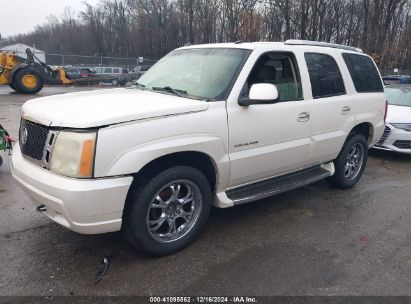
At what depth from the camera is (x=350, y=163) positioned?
5.64 metres

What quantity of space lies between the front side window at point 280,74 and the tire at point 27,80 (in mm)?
17954

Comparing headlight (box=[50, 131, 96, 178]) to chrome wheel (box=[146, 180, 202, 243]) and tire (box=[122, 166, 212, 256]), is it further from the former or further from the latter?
chrome wheel (box=[146, 180, 202, 243])

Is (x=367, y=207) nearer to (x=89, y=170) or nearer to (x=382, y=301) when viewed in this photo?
(x=382, y=301)

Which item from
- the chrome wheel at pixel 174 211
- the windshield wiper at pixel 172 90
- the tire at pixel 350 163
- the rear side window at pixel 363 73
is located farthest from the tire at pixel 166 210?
the rear side window at pixel 363 73

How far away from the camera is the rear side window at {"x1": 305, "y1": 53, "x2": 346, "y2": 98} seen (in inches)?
182

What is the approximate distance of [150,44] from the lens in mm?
61344

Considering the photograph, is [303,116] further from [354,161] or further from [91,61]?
[91,61]

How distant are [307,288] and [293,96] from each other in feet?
7.05

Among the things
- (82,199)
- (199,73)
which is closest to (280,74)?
(199,73)

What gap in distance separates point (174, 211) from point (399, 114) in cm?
620

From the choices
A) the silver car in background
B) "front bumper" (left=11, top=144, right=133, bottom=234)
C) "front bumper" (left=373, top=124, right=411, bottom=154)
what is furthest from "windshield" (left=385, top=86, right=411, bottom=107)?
"front bumper" (left=11, top=144, right=133, bottom=234)

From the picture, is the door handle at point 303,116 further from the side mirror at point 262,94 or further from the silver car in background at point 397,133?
the silver car in background at point 397,133

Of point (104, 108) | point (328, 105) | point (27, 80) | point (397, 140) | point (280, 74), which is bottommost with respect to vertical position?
Result: point (397, 140)

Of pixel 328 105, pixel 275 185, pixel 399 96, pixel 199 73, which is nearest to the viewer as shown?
pixel 199 73
